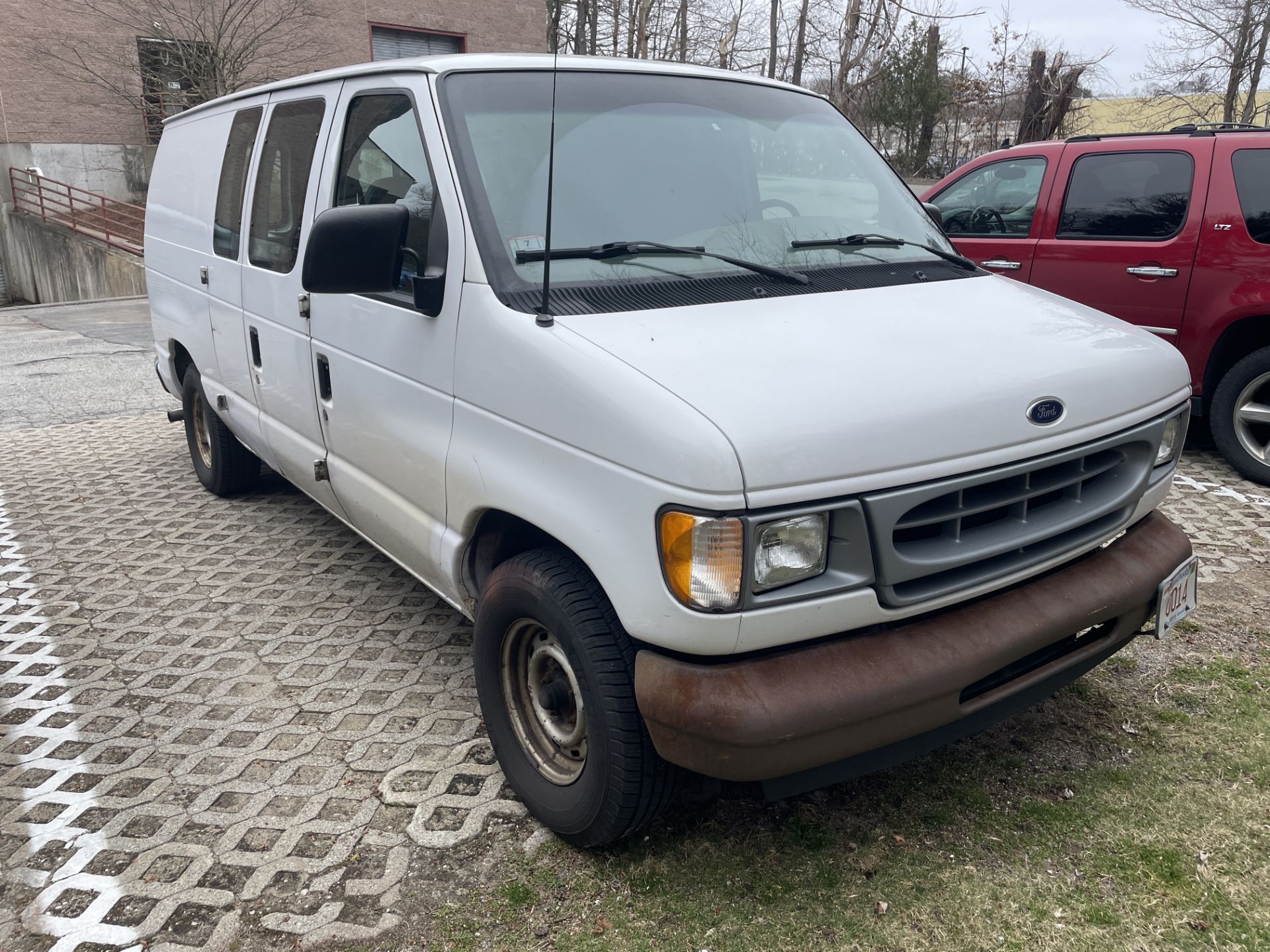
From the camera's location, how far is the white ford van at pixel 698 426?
225cm

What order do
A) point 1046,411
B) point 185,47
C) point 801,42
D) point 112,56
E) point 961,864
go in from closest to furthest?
point 1046,411
point 961,864
point 112,56
point 185,47
point 801,42

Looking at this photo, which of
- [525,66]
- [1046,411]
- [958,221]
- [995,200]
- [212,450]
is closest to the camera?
[1046,411]

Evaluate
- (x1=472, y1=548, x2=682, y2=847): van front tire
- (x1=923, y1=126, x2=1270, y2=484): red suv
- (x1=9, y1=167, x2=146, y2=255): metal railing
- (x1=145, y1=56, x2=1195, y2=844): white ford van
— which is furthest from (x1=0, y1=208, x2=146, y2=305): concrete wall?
(x1=472, y1=548, x2=682, y2=847): van front tire

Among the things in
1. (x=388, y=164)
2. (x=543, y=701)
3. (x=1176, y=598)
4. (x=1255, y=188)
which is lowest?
(x=543, y=701)

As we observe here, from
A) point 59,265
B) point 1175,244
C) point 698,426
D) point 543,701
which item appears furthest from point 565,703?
point 59,265

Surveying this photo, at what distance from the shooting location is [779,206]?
338cm

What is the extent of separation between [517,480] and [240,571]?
9.18 feet

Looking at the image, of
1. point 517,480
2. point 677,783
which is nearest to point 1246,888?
point 677,783

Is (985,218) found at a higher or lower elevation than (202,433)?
higher

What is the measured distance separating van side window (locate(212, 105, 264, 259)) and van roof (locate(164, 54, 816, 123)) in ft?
2.23

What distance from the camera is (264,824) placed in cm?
297

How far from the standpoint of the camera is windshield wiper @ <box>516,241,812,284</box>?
284 cm

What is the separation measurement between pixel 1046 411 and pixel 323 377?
8.45 feet

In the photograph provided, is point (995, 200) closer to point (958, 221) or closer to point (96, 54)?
point (958, 221)
